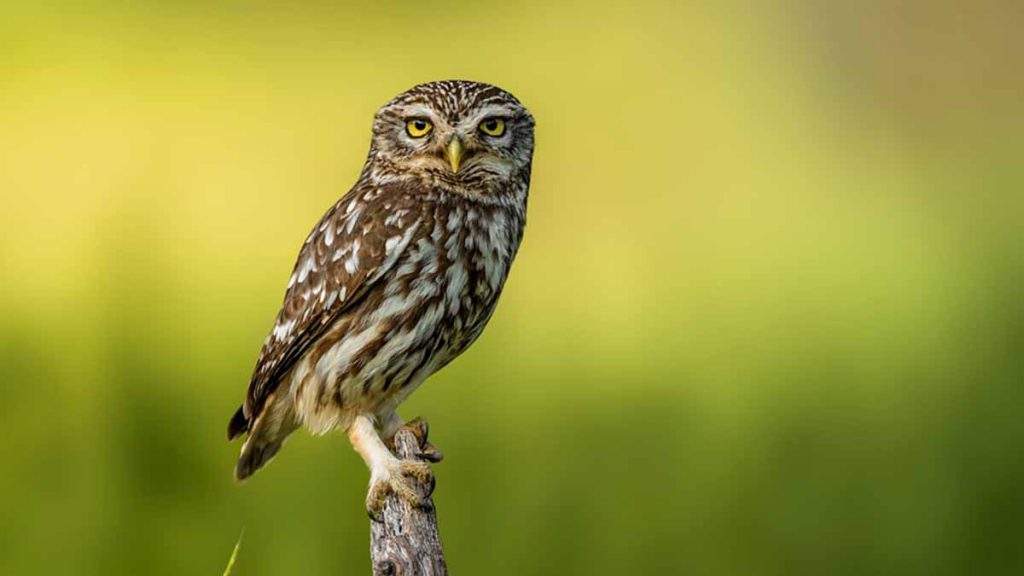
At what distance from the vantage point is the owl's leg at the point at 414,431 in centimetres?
227

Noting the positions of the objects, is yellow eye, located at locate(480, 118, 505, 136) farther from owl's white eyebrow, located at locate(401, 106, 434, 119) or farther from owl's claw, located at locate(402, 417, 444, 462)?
owl's claw, located at locate(402, 417, 444, 462)

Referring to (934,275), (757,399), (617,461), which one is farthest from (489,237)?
(934,275)

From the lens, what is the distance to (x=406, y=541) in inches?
77.8

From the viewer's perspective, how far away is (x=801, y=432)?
3.11 meters

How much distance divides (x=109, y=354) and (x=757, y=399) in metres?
1.36

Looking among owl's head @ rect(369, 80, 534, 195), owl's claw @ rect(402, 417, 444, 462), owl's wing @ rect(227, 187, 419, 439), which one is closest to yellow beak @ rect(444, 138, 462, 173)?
owl's head @ rect(369, 80, 534, 195)

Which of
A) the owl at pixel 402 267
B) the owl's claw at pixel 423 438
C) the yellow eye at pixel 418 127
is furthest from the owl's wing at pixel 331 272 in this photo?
the owl's claw at pixel 423 438

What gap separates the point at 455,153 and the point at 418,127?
0.33 feet

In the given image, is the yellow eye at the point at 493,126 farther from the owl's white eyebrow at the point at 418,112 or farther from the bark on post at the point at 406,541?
the bark on post at the point at 406,541

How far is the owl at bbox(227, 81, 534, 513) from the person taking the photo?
84.7 inches

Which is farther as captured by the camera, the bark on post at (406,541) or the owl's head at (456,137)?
the owl's head at (456,137)

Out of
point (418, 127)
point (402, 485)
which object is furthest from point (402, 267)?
point (402, 485)

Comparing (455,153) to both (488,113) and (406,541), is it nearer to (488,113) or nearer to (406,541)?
(488,113)

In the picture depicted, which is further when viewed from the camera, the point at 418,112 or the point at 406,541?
the point at 418,112
